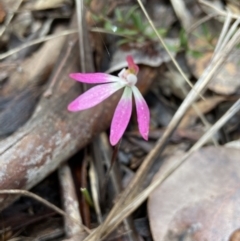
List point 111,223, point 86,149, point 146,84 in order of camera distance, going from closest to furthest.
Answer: point 111,223
point 86,149
point 146,84

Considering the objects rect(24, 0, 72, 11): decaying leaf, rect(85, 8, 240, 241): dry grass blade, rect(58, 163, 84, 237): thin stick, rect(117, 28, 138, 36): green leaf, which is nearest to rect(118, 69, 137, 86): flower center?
rect(85, 8, 240, 241): dry grass blade

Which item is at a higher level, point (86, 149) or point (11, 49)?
point (11, 49)

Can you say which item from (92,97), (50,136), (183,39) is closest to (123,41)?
(183,39)

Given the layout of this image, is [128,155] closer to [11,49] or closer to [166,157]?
[166,157]

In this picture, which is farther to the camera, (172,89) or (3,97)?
(172,89)

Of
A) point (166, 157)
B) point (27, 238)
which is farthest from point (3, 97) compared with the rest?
point (166, 157)

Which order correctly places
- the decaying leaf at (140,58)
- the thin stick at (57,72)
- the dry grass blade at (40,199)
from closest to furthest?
the dry grass blade at (40,199), the thin stick at (57,72), the decaying leaf at (140,58)

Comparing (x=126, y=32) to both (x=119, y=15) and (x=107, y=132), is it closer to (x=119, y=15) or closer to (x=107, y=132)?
(x=119, y=15)

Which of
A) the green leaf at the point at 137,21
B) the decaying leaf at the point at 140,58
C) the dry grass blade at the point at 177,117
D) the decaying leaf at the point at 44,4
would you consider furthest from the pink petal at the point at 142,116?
the decaying leaf at the point at 44,4

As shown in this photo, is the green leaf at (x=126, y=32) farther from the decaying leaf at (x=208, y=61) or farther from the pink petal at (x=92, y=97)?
the pink petal at (x=92, y=97)
